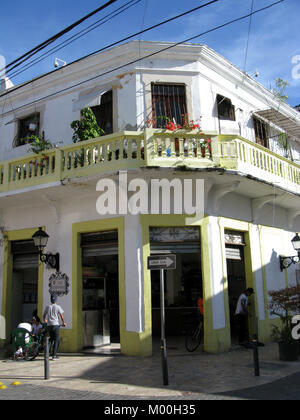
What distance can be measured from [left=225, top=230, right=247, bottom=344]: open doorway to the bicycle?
1.68 m

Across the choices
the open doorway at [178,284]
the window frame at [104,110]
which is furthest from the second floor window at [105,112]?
the open doorway at [178,284]

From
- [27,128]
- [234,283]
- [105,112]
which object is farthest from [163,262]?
[27,128]

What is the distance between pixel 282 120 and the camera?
14.8 meters

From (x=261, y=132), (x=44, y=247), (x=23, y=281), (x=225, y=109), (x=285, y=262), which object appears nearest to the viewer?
(x=44, y=247)

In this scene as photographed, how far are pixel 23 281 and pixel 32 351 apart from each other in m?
3.56

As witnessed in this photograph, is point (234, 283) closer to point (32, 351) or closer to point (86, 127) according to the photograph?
point (32, 351)

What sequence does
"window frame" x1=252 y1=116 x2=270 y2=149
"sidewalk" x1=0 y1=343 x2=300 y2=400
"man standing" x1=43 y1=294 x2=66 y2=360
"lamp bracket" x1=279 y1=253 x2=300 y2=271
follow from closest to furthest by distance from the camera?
"sidewalk" x1=0 y1=343 x2=300 y2=400 → "man standing" x1=43 y1=294 x2=66 y2=360 → "lamp bracket" x1=279 y1=253 x2=300 y2=271 → "window frame" x1=252 y1=116 x2=270 y2=149

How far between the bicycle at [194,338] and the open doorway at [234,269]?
168cm

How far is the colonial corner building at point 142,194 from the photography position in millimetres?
10156

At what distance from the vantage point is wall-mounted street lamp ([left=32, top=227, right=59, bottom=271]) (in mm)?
10844

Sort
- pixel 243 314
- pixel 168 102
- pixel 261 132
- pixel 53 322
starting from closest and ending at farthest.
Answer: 1. pixel 53 322
2. pixel 243 314
3. pixel 168 102
4. pixel 261 132

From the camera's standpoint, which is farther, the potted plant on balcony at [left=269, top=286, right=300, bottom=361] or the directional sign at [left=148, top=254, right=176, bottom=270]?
the potted plant on balcony at [left=269, top=286, right=300, bottom=361]

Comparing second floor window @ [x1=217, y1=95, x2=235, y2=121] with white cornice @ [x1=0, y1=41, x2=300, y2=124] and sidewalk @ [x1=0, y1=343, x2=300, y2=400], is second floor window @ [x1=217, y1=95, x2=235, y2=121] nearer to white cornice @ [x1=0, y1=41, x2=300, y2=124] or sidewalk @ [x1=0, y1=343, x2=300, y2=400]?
white cornice @ [x1=0, y1=41, x2=300, y2=124]

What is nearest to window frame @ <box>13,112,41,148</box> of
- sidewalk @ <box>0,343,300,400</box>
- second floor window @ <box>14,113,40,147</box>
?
second floor window @ <box>14,113,40,147</box>
